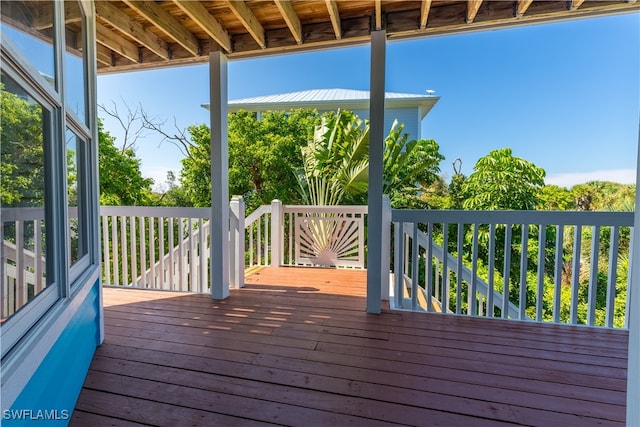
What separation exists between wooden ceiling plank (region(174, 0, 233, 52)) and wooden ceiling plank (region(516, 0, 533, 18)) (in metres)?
2.52

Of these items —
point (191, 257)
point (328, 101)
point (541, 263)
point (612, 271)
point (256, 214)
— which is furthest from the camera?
point (328, 101)

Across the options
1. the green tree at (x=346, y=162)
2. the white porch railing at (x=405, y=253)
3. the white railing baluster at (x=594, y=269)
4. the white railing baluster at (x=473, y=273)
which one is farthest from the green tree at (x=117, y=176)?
the white railing baluster at (x=594, y=269)

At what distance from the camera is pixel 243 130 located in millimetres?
8047

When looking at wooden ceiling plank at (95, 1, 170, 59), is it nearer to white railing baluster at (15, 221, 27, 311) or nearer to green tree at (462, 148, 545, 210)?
white railing baluster at (15, 221, 27, 311)

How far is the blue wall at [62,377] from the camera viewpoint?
3.14ft

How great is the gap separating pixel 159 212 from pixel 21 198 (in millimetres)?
2344

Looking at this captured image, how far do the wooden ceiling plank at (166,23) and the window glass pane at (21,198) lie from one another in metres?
1.65

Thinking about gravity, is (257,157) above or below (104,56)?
below

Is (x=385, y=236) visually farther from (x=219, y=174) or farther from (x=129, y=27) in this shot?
(x=129, y=27)

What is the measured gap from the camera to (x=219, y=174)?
2980 millimetres

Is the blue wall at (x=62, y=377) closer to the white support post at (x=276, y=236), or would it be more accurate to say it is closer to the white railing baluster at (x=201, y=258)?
the white railing baluster at (x=201, y=258)

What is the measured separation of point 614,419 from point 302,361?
1557mm

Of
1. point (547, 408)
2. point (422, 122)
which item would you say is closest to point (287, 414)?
point (547, 408)

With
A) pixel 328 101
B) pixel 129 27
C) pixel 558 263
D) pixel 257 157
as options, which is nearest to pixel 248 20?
pixel 129 27
